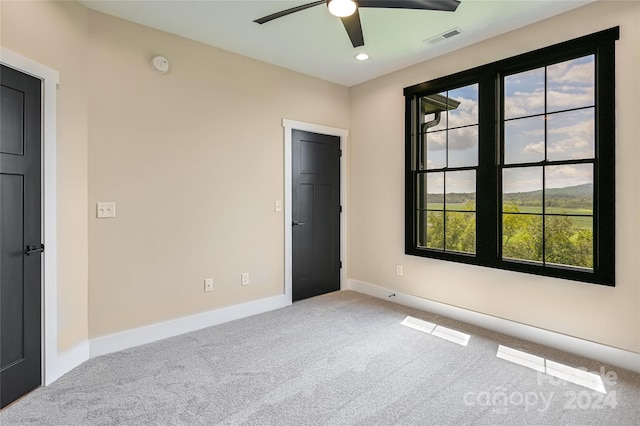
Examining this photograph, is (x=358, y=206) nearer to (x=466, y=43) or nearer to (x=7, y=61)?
(x=466, y=43)

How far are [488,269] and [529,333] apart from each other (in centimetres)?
66

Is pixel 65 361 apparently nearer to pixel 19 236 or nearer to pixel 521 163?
pixel 19 236

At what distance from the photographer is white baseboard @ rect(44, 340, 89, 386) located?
239 centimetres

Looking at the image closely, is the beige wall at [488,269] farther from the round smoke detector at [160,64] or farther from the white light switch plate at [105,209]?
the white light switch plate at [105,209]

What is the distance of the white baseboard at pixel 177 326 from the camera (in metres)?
2.87

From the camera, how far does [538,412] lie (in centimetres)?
208

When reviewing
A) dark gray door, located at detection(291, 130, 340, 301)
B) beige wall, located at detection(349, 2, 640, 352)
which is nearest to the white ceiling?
beige wall, located at detection(349, 2, 640, 352)

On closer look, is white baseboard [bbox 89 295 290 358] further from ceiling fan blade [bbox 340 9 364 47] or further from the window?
ceiling fan blade [bbox 340 9 364 47]

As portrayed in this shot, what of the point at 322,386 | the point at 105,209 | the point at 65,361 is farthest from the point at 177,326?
the point at 322,386

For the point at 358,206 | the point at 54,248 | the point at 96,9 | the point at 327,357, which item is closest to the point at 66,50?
the point at 96,9

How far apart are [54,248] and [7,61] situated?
4.10ft

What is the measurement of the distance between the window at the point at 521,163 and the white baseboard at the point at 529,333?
532mm

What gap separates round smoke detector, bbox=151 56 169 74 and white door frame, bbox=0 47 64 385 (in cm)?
82

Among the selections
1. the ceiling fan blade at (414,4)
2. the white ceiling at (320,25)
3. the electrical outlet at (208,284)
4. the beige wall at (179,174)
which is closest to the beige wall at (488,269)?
the white ceiling at (320,25)
